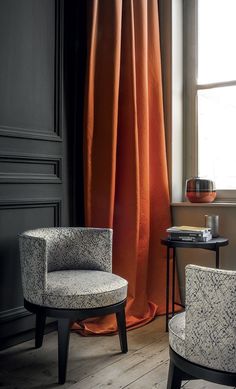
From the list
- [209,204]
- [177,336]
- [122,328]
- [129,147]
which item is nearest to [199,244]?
[209,204]

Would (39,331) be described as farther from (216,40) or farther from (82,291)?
(216,40)

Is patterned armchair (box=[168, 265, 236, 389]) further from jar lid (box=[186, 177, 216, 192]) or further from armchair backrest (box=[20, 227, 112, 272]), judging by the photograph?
jar lid (box=[186, 177, 216, 192])

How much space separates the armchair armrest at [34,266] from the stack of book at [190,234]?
2.89 ft

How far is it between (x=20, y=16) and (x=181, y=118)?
136 centimetres

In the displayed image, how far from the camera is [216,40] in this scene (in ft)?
Result: 10.0

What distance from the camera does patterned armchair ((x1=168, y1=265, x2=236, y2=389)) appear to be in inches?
48.4

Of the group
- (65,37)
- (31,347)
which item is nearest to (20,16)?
(65,37)

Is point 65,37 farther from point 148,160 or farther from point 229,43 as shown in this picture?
point 229,43

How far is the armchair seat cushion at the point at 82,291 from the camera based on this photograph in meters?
1.88

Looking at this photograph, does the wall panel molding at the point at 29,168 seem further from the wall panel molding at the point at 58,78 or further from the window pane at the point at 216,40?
the window pane at the point at 216,40

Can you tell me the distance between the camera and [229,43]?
2996 mm

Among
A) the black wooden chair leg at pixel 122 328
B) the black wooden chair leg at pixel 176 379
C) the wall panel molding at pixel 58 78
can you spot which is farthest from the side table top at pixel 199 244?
the black wooden chair leg at pixel 176 379

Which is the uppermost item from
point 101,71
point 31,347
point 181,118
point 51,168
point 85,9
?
point 85,9

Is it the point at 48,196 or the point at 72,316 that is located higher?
the point at 48,196
